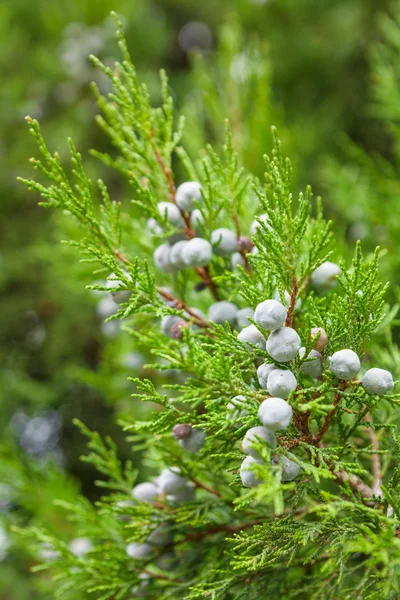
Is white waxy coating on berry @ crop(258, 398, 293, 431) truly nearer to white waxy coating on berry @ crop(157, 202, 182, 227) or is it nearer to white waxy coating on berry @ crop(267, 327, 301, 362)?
white waxy coating on berry @ crop(267, 327, 301, 362)

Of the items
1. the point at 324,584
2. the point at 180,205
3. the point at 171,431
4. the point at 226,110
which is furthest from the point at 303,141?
the point at 324,584

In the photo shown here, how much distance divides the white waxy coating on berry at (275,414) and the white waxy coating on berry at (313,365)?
0.35 feet

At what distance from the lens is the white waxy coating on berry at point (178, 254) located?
76 centimetres

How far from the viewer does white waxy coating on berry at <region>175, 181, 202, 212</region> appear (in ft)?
2.46

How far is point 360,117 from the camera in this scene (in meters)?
2.40

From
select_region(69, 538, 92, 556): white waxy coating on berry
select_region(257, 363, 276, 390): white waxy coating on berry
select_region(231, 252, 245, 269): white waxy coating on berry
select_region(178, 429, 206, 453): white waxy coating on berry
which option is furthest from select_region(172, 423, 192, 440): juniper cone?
select_region(69, 538, 92, 556): white waxy coating on berry

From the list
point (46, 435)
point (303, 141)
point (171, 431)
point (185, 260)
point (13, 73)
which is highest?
point (13, 73)

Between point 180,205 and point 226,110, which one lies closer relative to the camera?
point 180,205

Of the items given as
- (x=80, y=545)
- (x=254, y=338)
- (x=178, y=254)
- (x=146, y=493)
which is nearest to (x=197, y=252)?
(x=178, y=254)

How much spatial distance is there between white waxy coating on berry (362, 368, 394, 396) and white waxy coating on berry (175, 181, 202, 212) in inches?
13.3

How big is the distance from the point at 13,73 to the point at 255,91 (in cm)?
132

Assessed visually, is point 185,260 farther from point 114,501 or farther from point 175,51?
point 175,51

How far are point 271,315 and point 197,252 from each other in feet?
0.64

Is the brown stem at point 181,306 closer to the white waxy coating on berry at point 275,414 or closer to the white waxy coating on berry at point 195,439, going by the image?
the white waxy coating on berry at point 195,439
